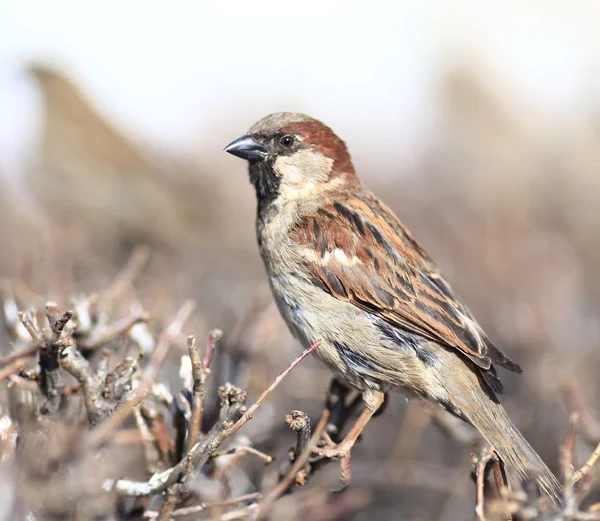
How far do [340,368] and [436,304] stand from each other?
0.39 metres

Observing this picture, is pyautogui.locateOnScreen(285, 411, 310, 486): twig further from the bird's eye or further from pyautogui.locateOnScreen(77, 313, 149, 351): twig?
the bird's eye

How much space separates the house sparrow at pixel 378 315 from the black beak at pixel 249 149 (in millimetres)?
223

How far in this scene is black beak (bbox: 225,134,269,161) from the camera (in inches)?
118

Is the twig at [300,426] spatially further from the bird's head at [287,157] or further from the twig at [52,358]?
the bird's head at [287,157]

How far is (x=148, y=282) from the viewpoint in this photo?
3.76 m

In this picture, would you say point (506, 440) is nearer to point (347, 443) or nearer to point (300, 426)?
point (347, 443)

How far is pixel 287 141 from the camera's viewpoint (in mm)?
3066

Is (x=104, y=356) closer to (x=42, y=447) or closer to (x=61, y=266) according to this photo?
(x=42, y=447)

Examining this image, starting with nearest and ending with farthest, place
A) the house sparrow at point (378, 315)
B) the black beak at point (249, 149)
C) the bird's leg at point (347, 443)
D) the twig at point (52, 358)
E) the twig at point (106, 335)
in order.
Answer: the twig at point (52, 358), the twig at point (106, 335), the bird's leg at point (347, 443), the house sparrow at point (378, 315), the black beak at point (249, 149)

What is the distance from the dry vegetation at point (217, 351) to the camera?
1821mm

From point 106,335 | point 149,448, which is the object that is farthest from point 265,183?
point 149,448

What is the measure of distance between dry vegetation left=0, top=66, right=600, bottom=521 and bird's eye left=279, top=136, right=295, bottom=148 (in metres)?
0.62

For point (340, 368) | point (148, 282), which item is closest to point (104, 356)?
point (340, 368)

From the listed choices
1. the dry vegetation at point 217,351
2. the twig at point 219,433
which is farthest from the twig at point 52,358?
the twig at point 219,433
